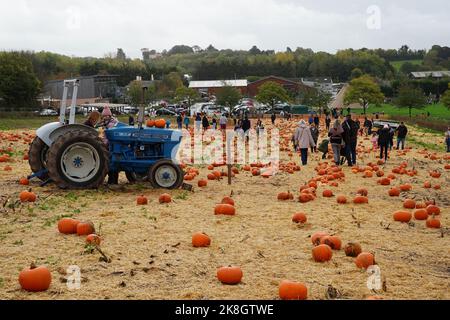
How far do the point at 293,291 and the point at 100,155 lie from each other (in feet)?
25.3

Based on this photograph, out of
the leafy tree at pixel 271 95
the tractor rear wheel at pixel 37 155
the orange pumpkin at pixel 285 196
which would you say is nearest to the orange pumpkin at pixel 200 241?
the orange pumpkin at pixel 285 196

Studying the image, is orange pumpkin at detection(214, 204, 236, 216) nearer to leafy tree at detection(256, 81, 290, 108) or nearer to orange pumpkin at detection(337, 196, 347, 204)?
orange pumpkin at detection(337, 196, 347, 204)

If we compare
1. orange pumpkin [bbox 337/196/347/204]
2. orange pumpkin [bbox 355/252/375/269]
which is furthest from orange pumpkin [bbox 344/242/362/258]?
orange pumpkin [bbox 337/196/347/204]

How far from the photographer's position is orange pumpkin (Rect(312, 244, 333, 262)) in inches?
291

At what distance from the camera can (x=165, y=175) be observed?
13500 mm

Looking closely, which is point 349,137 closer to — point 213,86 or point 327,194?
point 327,194

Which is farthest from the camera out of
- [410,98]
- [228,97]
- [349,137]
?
[228,97]

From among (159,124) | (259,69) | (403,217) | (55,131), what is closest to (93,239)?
(403,217)

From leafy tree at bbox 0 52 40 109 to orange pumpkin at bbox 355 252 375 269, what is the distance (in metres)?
66.4

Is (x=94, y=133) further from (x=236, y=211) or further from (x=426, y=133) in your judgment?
(x=426, y=133)

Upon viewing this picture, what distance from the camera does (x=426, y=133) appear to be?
4331 centimetres

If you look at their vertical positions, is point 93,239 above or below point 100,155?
below
